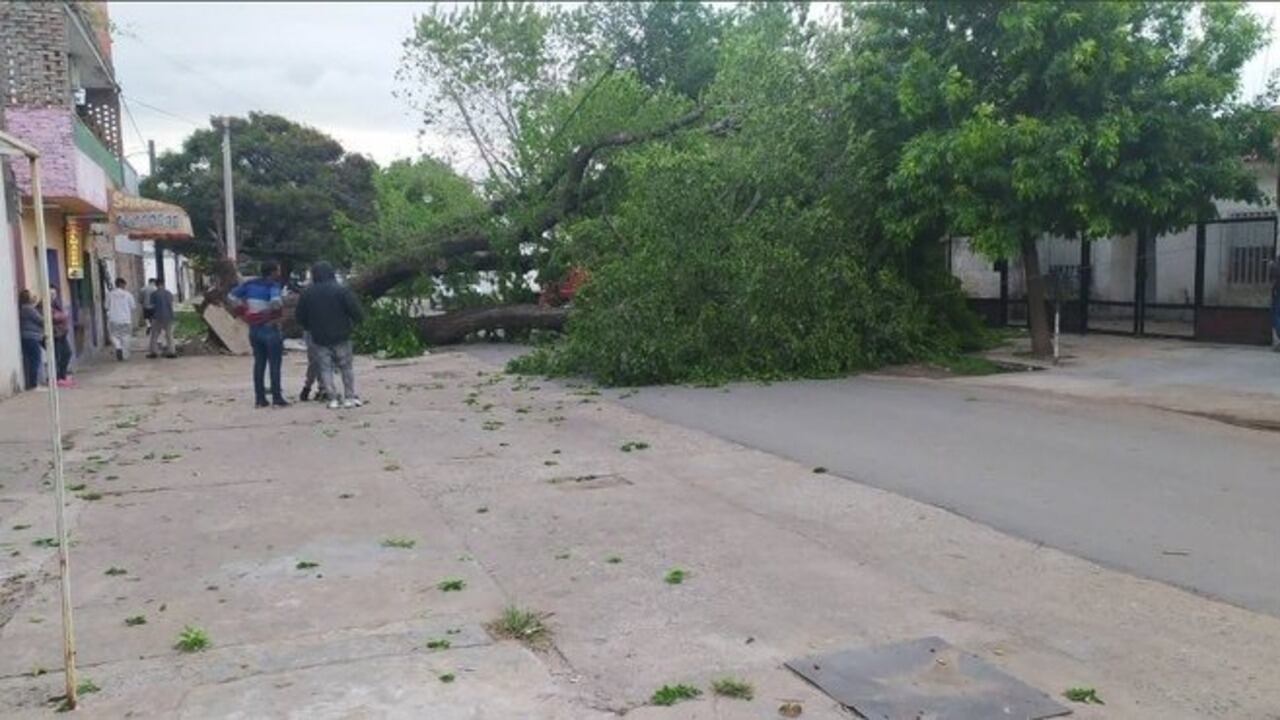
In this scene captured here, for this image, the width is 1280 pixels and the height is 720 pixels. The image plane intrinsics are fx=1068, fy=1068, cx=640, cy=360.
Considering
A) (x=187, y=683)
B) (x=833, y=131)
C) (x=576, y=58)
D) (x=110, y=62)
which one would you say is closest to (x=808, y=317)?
(x=833, y=131)

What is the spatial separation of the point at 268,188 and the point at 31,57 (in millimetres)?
30597

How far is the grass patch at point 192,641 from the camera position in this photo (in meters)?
4.87

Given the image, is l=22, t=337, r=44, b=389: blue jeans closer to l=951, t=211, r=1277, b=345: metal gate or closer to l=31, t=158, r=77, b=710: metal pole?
l=31, t=158, r=77, b=710: metal pole

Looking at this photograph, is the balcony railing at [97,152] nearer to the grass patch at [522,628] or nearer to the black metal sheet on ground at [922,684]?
the grass patch at [522,628]

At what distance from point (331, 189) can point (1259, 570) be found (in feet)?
157

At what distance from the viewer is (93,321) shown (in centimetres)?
2364

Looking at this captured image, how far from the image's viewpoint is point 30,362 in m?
15.7

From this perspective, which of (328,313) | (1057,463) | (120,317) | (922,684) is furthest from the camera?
(120,317)

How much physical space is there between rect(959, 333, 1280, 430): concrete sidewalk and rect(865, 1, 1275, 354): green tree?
75.7 inches

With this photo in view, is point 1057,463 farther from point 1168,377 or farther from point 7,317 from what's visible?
point 7,317

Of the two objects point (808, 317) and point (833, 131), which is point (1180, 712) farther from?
point (833, 131)

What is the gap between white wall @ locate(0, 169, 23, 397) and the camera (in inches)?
574

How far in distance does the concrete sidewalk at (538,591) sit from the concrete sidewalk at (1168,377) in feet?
17.7

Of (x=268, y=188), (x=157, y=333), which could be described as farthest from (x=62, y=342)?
(x=268, y=188)
